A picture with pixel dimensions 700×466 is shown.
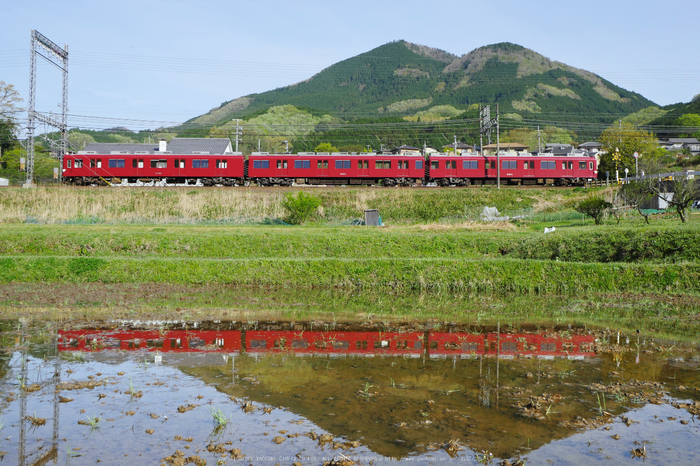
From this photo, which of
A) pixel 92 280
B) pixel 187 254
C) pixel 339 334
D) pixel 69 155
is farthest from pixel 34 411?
pixel 69 155

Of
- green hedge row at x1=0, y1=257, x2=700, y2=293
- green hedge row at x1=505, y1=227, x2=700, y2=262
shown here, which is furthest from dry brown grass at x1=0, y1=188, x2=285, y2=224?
green hedge row at x1=505, y1=227, x2=700, y2=262

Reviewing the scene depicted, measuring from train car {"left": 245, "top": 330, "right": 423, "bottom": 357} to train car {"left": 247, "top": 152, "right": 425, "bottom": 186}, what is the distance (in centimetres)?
2585

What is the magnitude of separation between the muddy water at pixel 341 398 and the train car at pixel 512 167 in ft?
89.9

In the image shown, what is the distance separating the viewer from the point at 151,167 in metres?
33.7

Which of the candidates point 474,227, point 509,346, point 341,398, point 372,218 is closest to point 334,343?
point 341,398

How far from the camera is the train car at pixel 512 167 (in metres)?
35.3

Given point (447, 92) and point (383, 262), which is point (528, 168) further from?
point (447, 92)

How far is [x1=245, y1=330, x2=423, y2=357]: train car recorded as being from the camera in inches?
309

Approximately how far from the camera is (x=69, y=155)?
33.6 metres

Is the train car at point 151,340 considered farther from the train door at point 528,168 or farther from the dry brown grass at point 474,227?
the train door at point 528,168

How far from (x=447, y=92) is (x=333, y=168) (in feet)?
483

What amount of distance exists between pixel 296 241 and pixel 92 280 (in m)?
6.69

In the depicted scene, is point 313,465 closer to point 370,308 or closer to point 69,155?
point 370,308

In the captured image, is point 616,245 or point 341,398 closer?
point 341,398
